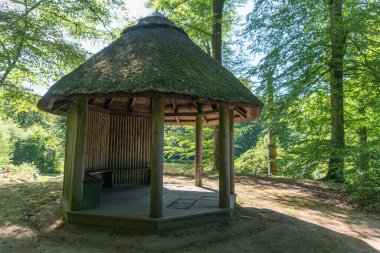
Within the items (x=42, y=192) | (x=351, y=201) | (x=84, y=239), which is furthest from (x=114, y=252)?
(x=351, y=201)

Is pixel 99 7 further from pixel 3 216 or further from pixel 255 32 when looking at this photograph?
pixel 3 216

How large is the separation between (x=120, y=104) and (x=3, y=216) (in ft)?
14.8

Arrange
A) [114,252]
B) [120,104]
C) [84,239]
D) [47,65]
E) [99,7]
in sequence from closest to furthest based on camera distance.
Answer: [114,252] → [84,239] → [120,104] → [47,65] → [99,7]

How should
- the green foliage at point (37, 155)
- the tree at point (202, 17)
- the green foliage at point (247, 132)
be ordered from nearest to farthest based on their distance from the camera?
the tree at point (202, 17) → the green foliage at point (247, 132) → the green foliage at point (37, 155)

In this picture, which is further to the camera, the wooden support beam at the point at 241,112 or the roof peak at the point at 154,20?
the wooden support beam at the point at 241,112

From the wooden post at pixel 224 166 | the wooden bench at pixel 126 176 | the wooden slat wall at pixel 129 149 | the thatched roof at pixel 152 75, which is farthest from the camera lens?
the wooden slat wall at pixel 129 149

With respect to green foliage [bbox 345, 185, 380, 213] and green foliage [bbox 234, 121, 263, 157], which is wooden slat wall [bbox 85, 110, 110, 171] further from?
green foliage [bbox 234, 121, 263, 157]

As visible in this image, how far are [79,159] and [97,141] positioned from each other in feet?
7.82

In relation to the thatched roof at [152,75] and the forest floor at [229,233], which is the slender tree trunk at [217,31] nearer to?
the thatched roof at [152,75]

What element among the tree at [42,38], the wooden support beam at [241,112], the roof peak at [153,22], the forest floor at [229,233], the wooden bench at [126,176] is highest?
the tree at [42,38]

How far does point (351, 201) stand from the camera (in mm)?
8188

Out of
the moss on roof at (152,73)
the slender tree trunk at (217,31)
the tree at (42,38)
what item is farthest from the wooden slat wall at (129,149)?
the slender tree trunk at (217,31)

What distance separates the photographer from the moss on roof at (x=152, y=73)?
4746 mm

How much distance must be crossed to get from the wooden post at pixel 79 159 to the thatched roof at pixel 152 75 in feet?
1.24
